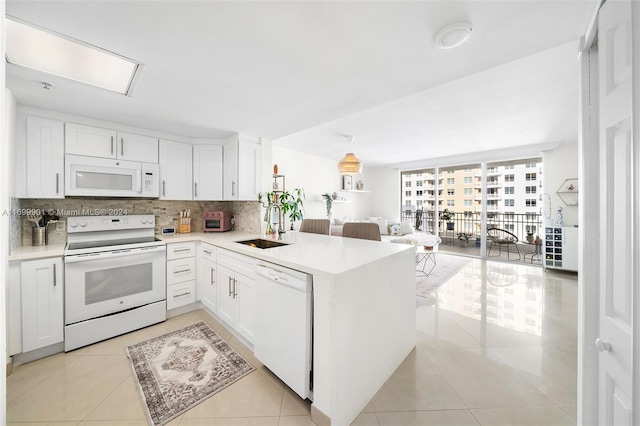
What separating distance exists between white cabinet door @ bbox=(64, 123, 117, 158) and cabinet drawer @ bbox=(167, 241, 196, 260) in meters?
1.24

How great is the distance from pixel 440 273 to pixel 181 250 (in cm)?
439

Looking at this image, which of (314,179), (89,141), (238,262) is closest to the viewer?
(238,262)

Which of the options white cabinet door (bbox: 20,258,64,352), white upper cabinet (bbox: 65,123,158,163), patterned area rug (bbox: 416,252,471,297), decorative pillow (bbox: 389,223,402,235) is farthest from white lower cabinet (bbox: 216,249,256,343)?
decorative pillow (bbox: 389,223,402,235)

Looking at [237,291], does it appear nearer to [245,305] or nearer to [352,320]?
[245,305]

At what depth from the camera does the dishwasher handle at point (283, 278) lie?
4.80 feet

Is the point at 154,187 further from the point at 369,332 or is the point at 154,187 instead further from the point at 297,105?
the point at 369,332

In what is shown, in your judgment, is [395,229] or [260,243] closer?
[260,243]

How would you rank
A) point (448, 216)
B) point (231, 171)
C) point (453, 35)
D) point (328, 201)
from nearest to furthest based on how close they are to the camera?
point (453, 35), point (231, 171), point (328, 201), point (448, 216)

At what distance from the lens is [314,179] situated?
233 inches

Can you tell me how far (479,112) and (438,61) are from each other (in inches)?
79.4

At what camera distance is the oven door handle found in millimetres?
2139

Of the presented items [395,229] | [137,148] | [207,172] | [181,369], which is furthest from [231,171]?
[395,229]

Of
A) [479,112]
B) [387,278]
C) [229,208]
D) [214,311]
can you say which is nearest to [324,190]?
[229,208]

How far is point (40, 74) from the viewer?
174 cm
